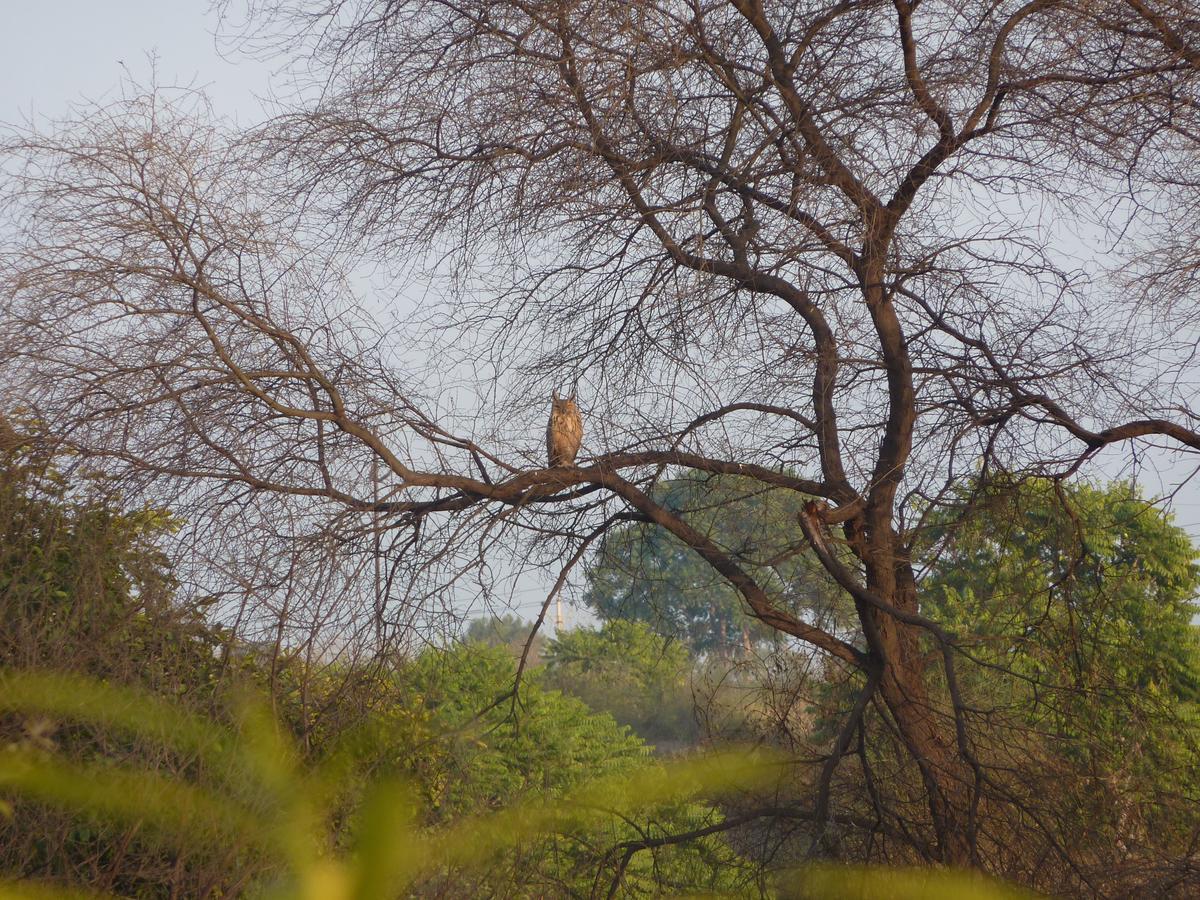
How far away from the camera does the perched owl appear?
450 cm

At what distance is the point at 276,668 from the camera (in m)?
3.40

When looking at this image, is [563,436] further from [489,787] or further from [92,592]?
[92,592]

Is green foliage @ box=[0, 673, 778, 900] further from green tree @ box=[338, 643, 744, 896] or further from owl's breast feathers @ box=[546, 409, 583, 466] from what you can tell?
owl's breast feathers @ box=[546, 409, 583, 466]

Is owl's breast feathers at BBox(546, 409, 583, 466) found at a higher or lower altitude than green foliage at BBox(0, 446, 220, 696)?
higher


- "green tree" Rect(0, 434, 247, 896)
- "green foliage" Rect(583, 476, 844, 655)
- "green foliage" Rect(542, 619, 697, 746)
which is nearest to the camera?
"green tree" Rect(0, 434, 247, 896)

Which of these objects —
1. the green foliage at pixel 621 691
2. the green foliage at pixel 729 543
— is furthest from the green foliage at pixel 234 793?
the green foliage at pixel 621 691

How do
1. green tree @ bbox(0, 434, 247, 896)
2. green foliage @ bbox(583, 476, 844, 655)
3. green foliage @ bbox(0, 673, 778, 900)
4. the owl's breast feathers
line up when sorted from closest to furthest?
green foliage @ bbox(0, 673, 778, 900) < green tree @ bbox(0, 434, 247, 896) < the owl's breast feathers < green foliage @ bbox(583, 476, 844, 655)

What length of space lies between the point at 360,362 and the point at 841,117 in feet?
6.41

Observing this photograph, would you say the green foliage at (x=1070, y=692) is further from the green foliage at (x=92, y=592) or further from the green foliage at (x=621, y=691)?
the green foliage at (x=621, y=691)

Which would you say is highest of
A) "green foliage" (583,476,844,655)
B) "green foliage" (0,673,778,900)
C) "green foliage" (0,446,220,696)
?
"green foliage" (583,476,844,655)

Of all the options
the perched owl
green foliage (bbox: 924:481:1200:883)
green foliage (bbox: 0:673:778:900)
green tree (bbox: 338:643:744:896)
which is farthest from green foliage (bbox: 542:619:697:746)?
green foliage (bbox: 0:673:778:900)

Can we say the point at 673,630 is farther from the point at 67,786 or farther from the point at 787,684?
the point at 67,786

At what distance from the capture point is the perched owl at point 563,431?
450 centimetres

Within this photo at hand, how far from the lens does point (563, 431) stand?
181 inches
